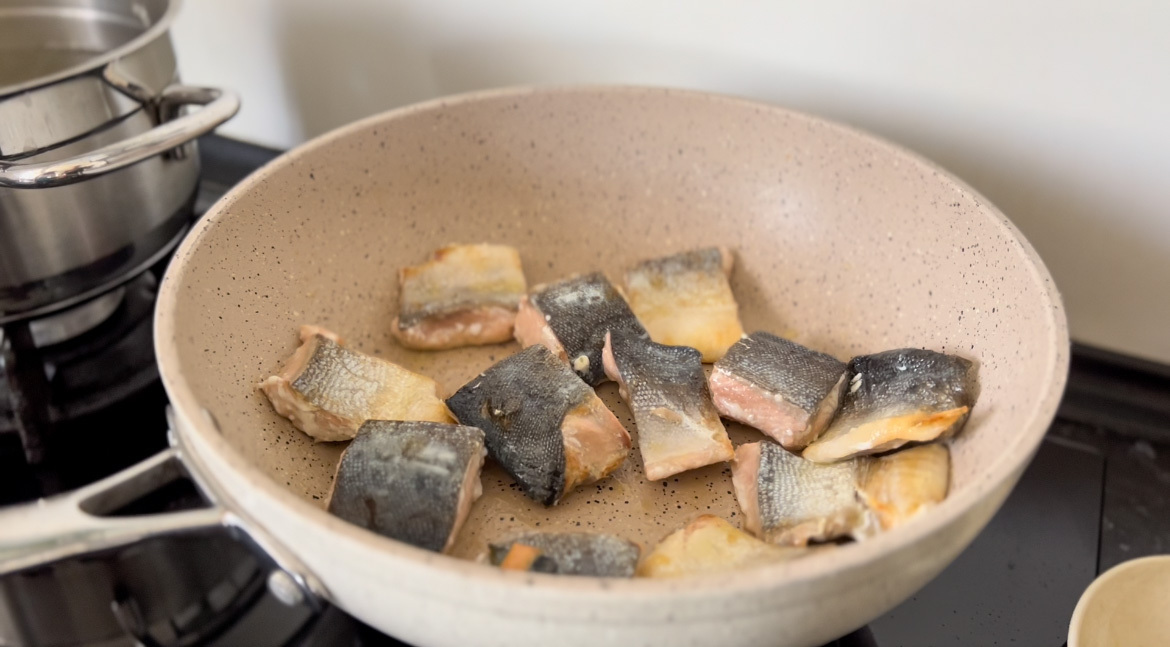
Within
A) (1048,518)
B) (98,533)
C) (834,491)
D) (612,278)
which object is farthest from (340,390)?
(1048,518)

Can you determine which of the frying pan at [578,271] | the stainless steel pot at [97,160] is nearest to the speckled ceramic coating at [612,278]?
the frying pan at [578,271]

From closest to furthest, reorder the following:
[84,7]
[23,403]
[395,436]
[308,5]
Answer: [395,436], [23,403], [84,7], [308,5]

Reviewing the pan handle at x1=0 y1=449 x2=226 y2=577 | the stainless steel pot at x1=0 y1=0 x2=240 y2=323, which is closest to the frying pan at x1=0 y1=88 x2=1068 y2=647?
the pan handle at x1=0 y1=449 x2=226 y2=577

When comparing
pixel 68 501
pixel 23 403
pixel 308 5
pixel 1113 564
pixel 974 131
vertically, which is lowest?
pixel 1113 564

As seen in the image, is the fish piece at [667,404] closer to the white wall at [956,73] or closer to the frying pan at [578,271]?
the frying pan at [578,271]

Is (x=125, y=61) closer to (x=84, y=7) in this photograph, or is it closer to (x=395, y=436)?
(x=84, y=7)

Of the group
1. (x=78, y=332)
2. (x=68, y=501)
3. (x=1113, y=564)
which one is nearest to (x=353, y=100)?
(x=78, y=332)
